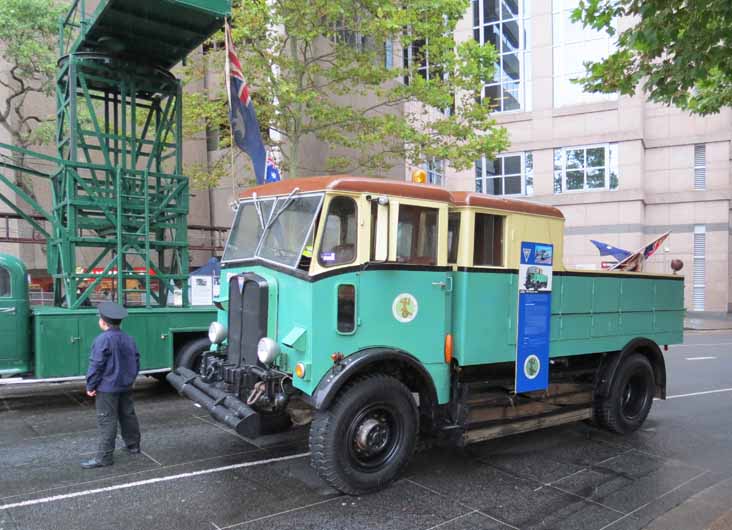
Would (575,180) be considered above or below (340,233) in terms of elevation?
above

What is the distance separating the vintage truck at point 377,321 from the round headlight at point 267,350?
0.5 inches

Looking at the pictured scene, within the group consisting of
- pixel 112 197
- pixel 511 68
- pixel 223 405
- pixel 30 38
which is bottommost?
pixel 223 405

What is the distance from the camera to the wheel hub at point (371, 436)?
16.9 ft

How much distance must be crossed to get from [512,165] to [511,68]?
5.43 metres

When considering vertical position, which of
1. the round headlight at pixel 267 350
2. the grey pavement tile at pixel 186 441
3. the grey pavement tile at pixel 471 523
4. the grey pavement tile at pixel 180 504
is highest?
the round headlight at pixel 267 350

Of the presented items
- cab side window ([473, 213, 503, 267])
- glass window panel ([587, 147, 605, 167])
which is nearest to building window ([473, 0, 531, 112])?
glass window panel ([587, 147, 605, 167])

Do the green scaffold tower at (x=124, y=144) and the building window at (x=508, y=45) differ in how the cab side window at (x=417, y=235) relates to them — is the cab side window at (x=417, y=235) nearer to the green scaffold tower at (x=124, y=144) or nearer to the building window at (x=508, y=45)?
the green scaffold tower at (x=124, y=144)

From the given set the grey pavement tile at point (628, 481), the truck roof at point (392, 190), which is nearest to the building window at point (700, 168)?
the grey pavement tile at point (628, 481)

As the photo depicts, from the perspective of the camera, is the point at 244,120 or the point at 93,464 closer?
the point at 93,464

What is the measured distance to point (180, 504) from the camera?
16.1ft

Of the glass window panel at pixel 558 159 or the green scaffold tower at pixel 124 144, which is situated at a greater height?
the glass window panel at pixel 558 159

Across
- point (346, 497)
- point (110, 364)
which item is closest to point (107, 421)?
point (110, 364)

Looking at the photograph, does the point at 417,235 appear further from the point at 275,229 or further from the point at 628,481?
the point at 628,481

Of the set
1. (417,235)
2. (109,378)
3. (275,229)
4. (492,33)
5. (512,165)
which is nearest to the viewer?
(417,235)
